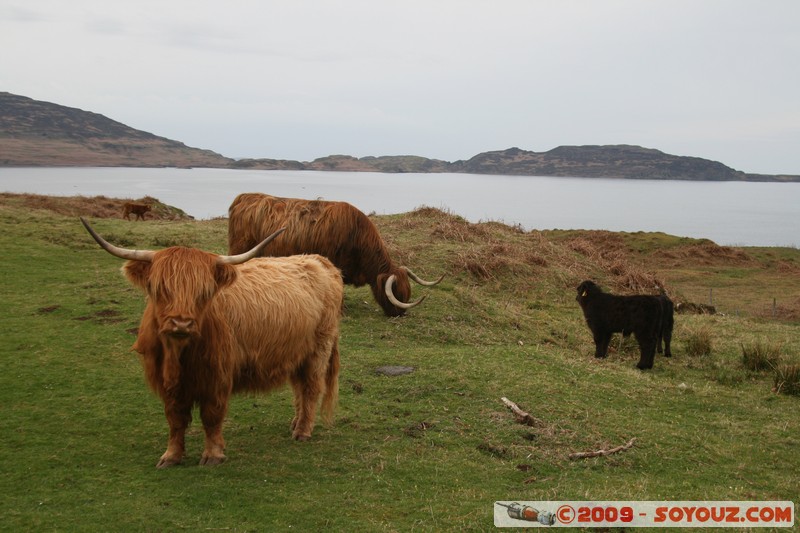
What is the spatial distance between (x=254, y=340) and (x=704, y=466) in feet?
15.2

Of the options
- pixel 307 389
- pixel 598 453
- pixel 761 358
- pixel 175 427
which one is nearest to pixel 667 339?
pixel 761 358

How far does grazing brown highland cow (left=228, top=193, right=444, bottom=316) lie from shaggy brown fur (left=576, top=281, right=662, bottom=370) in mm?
3353

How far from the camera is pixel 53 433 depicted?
6145 mm

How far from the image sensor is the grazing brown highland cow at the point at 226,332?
17.0 ft

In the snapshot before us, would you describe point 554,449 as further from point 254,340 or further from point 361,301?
point 361,301

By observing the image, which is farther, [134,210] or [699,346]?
[134,210]

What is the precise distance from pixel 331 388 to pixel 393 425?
30.8 inches

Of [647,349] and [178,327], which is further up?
[178,327]

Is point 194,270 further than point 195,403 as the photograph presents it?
No

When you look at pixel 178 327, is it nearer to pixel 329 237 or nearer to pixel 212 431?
pixel 212 431

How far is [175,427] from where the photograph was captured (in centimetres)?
559

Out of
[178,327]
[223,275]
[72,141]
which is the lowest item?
[178,327]

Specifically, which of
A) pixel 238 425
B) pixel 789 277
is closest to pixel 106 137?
pixel 789 277

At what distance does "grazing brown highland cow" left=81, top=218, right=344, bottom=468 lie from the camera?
5168mm
